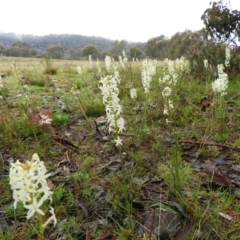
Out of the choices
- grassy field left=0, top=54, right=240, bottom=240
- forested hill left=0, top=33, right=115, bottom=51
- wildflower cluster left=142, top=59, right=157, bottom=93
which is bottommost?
forested hill left=0, top=33, right=115, bottom=51

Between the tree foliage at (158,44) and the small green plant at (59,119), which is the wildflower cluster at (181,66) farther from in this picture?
the tree foliage at (158,44)

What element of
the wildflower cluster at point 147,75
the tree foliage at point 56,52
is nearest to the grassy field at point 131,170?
the wildflower cluster at point 147,75

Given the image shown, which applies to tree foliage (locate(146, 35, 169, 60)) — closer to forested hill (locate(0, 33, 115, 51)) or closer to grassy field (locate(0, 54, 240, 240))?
forested hill (locate(0, 33, 115, 51))

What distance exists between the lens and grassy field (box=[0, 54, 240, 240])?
2402mm

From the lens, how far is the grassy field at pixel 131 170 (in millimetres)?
2402

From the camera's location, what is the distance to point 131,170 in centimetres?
316

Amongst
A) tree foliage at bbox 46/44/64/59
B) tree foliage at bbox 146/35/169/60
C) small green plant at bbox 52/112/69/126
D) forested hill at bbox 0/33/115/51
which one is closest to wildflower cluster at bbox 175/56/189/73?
small green plant at bbox 52/112/69/126

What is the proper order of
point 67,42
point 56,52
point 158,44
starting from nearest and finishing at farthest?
point 56,52, point 158,44, point 67,42

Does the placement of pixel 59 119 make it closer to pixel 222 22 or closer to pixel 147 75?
pixel 147 75

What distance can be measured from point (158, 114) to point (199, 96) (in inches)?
53.1

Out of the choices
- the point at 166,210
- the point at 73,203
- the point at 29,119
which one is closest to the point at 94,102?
the point at 29,119

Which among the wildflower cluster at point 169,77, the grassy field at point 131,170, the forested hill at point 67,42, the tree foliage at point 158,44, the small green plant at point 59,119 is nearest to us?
the grassy field at point 131,170

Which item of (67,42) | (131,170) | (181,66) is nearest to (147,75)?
(131,170)

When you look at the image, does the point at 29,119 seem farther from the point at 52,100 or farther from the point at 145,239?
the point at 145,239
